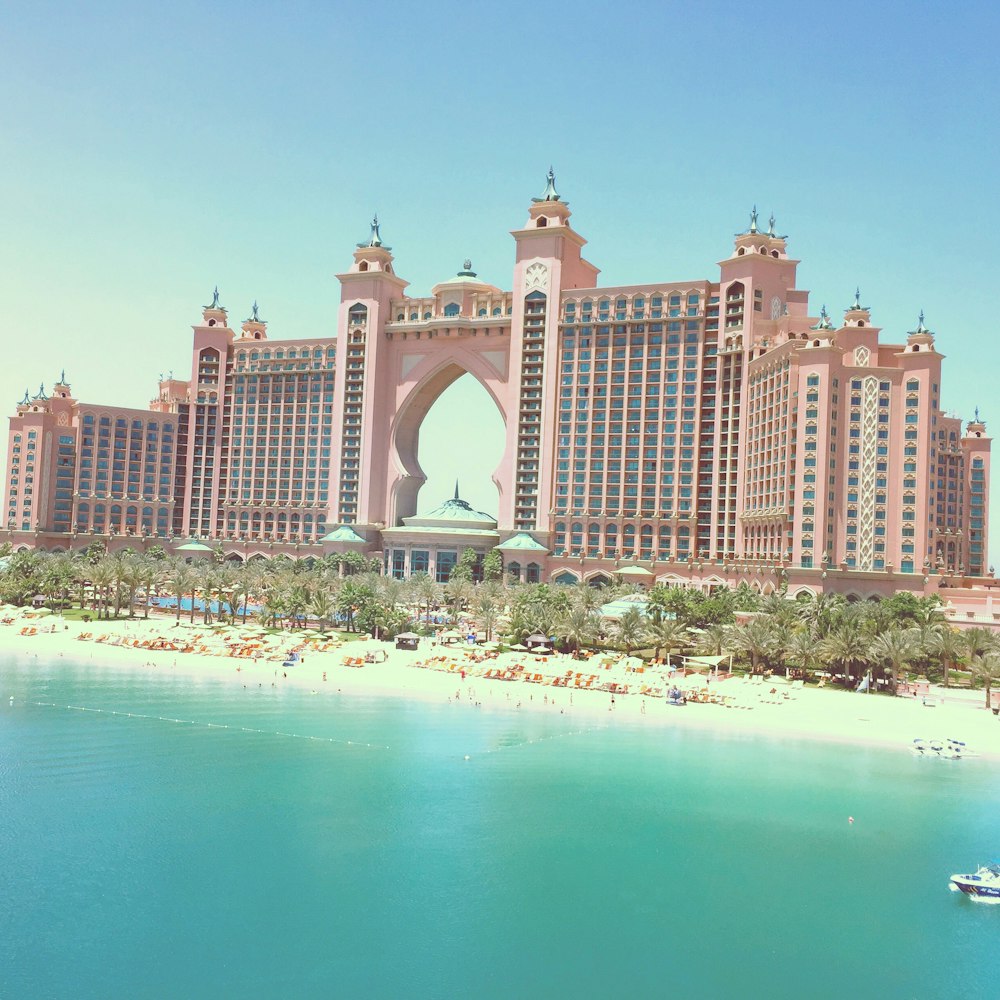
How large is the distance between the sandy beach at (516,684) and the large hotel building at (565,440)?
121 feet

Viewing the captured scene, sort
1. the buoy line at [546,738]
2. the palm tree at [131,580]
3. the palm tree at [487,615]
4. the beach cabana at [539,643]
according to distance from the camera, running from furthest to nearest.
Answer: the palm tree at [131,580] < the palm tree at [487,615] < the beach cabana at [539,643] < the buoy line at [546,738]

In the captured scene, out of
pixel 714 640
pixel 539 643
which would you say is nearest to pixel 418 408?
pixel 539 643

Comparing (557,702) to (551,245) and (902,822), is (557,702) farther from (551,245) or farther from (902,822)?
(551,245)

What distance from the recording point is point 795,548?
4035 inches

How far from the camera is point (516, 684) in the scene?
237ft

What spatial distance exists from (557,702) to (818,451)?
4755cm

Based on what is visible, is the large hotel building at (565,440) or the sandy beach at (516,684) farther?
the large hotel building at (565,440)

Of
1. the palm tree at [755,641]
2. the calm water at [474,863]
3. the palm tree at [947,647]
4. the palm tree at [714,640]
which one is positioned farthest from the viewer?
the palm tree at [714,640]

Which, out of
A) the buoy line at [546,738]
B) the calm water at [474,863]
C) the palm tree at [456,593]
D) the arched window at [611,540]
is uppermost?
the arched window at [611,540]

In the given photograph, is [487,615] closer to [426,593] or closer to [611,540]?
[426,593]

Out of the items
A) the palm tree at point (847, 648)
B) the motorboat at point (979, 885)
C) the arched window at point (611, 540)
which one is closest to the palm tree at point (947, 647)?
the palm tree at point (847, 648)

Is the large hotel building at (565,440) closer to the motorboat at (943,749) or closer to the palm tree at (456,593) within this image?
the palm tree at (456,593)

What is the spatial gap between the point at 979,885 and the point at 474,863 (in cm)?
1808

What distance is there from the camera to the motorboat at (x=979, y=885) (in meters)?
36.4
